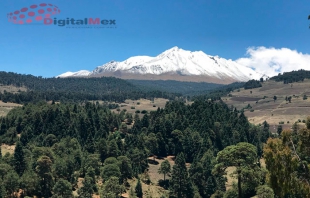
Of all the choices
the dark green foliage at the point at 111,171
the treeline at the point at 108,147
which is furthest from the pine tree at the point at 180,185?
the dark green foliage at the point at 111,171

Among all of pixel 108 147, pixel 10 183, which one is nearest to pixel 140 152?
pixel 108 147

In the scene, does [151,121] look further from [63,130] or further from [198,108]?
[63,130]

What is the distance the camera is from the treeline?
74.6m

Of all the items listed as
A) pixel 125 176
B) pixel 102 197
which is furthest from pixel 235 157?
pixel 125 176

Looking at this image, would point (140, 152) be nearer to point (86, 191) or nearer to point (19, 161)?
point (86, 191)

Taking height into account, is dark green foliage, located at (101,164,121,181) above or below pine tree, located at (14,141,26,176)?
below

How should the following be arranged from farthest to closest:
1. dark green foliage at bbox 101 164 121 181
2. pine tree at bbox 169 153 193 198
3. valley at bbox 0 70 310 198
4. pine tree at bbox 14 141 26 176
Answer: pine tree at bbox 169 153 193 198 < dark green foliage at bbox 101 164 121 181 < pine tree at bbox 14 141 26 176 < valley at bbox 0 70 310 198

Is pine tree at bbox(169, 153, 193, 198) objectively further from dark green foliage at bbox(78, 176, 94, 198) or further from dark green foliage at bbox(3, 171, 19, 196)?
dark green foliage at bbox(3, 171, 19, 196)

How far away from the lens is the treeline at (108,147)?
74.6 metres

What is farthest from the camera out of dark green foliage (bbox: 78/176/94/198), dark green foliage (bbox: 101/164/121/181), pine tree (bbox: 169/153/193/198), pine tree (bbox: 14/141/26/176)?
pine tree (bbox: 169/153/193/198)

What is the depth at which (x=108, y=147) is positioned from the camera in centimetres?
10456

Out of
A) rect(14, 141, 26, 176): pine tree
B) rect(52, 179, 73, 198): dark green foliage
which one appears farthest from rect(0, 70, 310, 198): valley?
rect(52, 179, 73, 198): dark green foliage

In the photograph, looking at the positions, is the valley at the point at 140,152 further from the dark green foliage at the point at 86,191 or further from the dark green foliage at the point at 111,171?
the dark green foliage at the point at 86,191

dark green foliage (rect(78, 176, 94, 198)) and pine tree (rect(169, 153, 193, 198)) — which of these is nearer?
dark green foliage (rect(78, 176, 94, 198))
